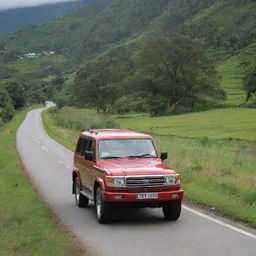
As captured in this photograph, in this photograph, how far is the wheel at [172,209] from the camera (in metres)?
11.1

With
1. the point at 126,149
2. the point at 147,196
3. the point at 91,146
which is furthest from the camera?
the point at 91,146

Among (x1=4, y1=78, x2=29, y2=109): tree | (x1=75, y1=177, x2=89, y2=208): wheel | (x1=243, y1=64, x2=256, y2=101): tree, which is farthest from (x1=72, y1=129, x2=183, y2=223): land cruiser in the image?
(x1=4, y1=78, x2=29, y2=109): tree

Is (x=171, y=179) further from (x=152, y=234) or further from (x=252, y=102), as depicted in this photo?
(x=252, y=102)

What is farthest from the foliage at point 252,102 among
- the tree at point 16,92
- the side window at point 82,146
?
the tree at point 16,92

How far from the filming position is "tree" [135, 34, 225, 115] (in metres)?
85.4

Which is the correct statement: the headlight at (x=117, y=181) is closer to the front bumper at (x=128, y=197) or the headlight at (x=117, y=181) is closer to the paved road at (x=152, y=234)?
the front bumper at (x=128, y=197)

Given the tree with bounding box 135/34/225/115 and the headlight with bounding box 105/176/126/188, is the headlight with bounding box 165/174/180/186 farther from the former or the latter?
the tree with bounding box 135/34/225/115

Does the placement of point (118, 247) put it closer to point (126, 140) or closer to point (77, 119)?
point (126, 140)

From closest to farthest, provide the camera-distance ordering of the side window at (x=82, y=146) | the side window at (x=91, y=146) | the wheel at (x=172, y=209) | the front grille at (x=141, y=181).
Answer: the front grille at (x=141, y=181), the wheel at (x=172, y=209), the side window at (x=91, y=146), the side window at (x=82, y=146)

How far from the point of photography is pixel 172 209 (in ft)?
36.4

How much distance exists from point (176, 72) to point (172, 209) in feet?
258

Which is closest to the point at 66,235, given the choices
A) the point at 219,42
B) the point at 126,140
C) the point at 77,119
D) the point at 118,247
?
the point at 118,247

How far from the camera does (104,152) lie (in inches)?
484

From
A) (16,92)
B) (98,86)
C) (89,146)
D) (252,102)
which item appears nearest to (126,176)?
(89,146)
